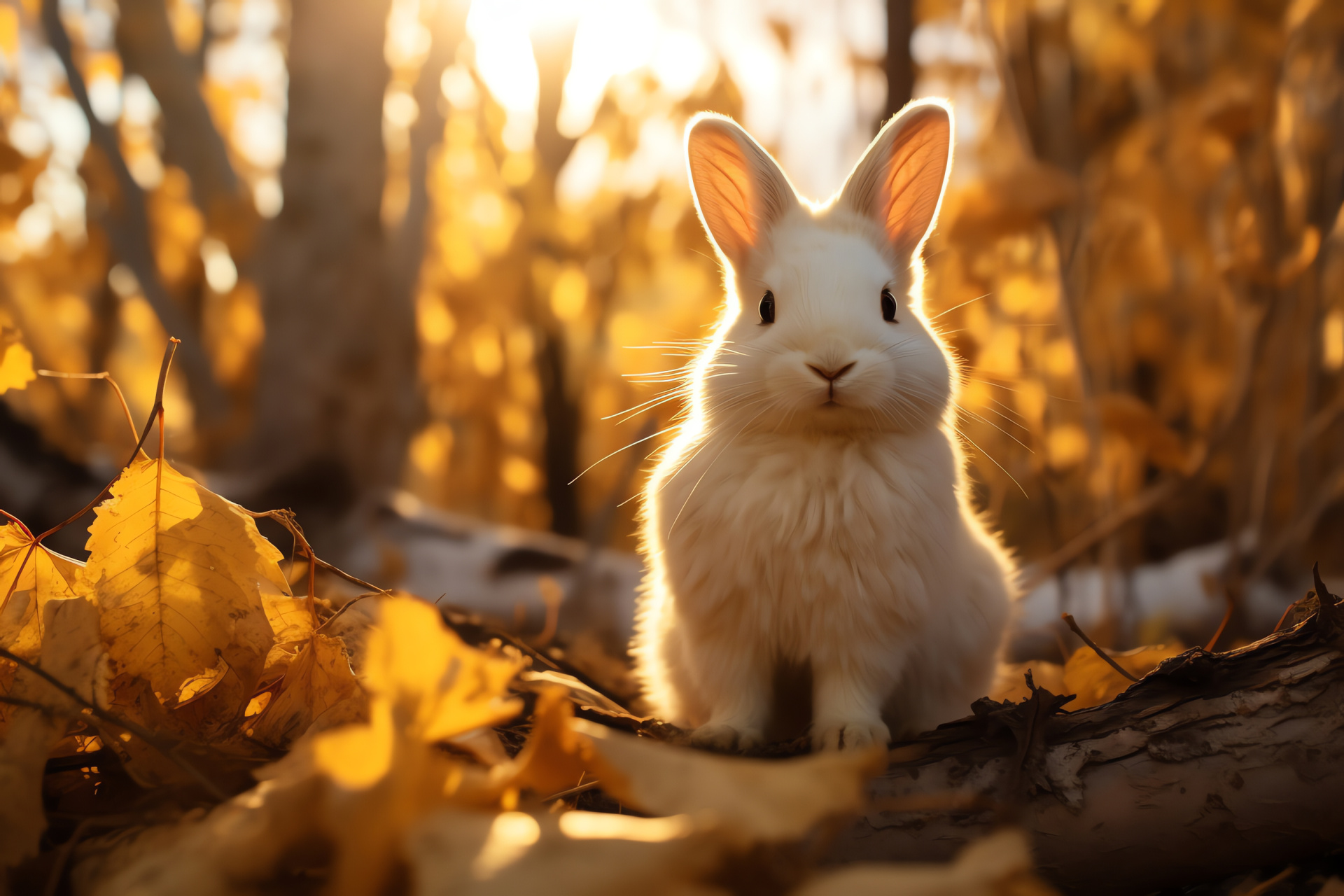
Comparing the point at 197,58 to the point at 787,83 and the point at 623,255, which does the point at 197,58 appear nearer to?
the point at 623,255

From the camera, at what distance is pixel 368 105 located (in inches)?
168

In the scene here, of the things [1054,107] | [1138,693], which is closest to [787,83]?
[1054,107]

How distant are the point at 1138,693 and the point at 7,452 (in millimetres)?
4612

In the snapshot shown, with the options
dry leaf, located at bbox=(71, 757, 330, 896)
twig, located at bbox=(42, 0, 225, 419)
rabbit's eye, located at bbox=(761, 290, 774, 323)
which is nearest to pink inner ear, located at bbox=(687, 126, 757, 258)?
rabbit's eye, located at bbox=(761, 290, 774, 323)

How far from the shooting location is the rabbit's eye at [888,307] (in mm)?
1887

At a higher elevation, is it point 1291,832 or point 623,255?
point 623,255

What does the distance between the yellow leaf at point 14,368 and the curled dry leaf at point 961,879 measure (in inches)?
49.8

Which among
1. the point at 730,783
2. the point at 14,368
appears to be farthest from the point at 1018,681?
the point at 14,368

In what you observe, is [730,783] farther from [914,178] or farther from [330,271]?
[330,271]

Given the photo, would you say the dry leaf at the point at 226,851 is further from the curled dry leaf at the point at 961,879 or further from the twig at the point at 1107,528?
the twig at the point at 1107,528

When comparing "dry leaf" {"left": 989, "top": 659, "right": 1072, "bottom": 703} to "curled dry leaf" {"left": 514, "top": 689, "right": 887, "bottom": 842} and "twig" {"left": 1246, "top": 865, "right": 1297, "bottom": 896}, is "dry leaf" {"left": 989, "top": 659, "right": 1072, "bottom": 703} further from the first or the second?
"curled dry leaf" {"left": 514, "top": 689, "right": 887, "bottom": 842}

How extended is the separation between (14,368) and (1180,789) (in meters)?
1.71

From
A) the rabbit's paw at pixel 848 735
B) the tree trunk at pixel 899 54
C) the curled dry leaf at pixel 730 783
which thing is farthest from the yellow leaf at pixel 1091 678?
the tree trunk at pixel 899 54

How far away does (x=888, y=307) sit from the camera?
6.22 ft
